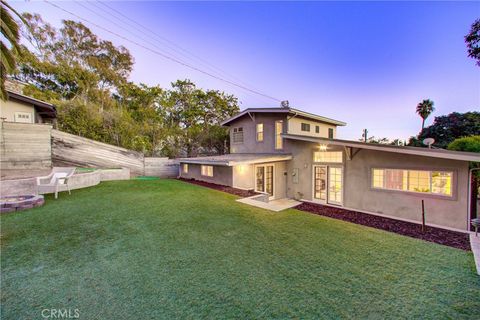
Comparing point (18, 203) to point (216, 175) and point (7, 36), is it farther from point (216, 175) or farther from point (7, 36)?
point (216, 175)

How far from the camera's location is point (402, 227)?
6.21 meters

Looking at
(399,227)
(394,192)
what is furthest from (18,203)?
(394,192)

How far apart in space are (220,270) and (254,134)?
1010 centimetres

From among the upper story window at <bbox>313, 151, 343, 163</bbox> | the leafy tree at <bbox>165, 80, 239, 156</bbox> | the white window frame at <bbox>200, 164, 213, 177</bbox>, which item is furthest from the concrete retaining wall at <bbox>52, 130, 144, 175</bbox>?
the upper story window at <bbox>313, 151, 343, 163</bbox>

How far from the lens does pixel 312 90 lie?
1856 cm

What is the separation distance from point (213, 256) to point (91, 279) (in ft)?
6.30

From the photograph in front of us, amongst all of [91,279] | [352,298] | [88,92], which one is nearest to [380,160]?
[352,298]

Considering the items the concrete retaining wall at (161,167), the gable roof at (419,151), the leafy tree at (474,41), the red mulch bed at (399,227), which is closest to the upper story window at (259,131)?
the gable roof at (419,151)

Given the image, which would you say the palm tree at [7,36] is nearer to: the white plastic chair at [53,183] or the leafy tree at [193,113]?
the white plastic chair at [53,183]

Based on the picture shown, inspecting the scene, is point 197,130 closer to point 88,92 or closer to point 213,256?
point 88,92

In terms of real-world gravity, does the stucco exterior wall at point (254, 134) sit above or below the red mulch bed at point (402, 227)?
above

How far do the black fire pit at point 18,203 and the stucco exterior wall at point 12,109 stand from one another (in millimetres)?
7631

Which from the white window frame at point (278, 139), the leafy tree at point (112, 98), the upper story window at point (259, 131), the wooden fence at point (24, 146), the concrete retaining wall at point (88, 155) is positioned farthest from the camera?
the leafy tree at point (112, 98)

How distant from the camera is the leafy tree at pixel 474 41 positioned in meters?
7.30
